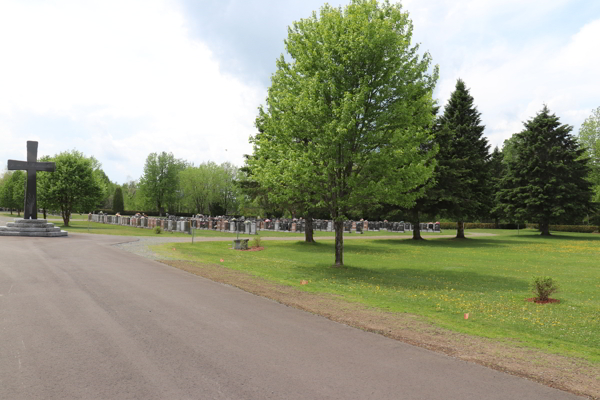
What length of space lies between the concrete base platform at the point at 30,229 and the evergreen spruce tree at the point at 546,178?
45.4 metres

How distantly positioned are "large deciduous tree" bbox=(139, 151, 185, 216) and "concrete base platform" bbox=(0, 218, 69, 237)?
65580mm

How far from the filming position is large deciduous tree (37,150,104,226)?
147 ft

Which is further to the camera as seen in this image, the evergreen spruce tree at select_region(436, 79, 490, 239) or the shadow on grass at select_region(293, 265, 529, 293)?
the evergreen spruce tree at select_region(436, 79, 490, 239)

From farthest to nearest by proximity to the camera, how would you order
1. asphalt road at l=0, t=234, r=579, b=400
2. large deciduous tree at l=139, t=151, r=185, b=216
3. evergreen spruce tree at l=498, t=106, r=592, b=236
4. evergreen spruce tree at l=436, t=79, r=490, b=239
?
1. large deciduous tree at l=139, t=151, r=185, b=216
2. evergreen spruce tree at l=498, t=106, r=592, b=236
3. evergreen spruce tree at l=436, t=79, r=490, b=239
4. asphalt road at l=0, t=234, r=579, b=400

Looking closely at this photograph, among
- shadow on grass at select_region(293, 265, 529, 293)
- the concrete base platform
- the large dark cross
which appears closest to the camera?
shadow on grass at select_region(293, 265, 529, 293)

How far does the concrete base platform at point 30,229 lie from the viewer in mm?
25736

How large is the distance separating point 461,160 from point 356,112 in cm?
2480

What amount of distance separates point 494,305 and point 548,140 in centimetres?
4467

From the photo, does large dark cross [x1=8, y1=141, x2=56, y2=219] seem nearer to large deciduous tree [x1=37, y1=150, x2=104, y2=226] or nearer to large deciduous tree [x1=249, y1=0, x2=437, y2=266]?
large deciduous tree [x1=37, y1=150, x2=104, y2=226]

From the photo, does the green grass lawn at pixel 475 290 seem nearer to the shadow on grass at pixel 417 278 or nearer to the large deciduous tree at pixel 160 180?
the shadow on grass at pixel 417 278

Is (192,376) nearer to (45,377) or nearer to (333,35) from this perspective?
(45,377)

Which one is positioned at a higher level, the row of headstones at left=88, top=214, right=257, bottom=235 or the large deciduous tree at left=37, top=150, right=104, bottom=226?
the large deciduous tree at left=37, top=150, right=104, bottom=226

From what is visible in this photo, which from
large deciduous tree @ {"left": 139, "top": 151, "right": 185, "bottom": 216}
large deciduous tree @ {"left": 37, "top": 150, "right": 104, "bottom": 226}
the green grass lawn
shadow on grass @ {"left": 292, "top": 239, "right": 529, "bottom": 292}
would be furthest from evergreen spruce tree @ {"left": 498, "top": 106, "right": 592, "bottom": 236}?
large deciduous tree @ {"left": 139, "top": 151, "right": 185, "bottom": 216}

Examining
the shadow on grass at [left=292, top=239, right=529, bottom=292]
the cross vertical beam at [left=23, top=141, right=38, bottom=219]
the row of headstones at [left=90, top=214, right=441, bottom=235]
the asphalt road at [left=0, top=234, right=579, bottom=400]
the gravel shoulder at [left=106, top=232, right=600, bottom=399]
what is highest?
the cross vertical beam at [left=23, top=141, right=38, bottom=219]
